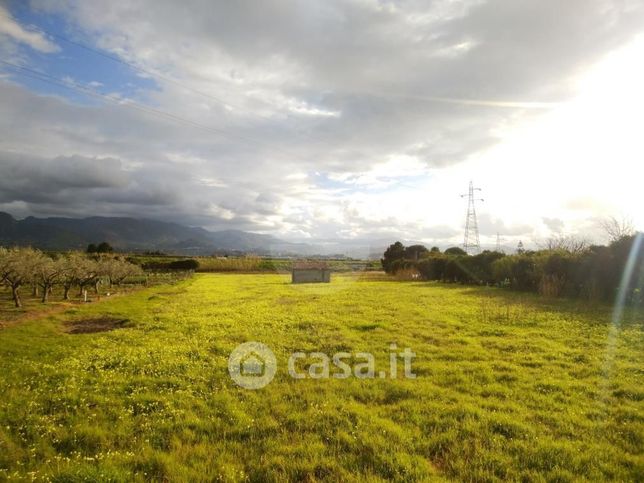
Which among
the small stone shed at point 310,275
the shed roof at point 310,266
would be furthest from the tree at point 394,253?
the small stone shed at point 310,275

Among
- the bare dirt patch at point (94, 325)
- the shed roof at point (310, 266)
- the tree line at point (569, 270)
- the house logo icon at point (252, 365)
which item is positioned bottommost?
the bare dirt patch at point (94, 325)

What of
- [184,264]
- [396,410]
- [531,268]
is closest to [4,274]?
[396,410]

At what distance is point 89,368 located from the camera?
420 inches

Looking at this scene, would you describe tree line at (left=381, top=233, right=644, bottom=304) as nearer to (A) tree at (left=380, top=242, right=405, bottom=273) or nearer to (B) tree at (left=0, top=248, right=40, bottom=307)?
(B) tree at (left=0, top=248, right=40, bottom=307)

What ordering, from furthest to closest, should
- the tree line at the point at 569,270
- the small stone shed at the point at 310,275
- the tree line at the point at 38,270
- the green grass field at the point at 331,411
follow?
the small stone shed at the point at 310,275 < the tree line at the point at 38,270 < the tree line at the point at 569,270 < the green grass field at the point at 331,411

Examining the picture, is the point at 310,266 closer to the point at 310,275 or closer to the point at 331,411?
the point at 310,275

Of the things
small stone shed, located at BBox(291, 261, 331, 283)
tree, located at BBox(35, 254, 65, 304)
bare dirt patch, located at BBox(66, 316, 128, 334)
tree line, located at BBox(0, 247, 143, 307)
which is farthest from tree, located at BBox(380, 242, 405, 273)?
bare dirt patch, located at BBox(66, 316, 128, 334)

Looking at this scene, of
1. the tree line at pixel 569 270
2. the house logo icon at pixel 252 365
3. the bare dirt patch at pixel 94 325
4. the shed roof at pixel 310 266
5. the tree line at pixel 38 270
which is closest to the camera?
the house logo icon at pixel 252 365

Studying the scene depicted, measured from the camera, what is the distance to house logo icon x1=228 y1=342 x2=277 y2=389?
952 centimetres

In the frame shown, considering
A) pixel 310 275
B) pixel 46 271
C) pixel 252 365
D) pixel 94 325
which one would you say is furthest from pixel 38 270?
pixel 310 275

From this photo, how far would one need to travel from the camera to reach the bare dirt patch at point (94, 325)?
1734 centimetres

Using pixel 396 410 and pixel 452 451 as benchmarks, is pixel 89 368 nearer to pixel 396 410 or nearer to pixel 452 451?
pixel 396 410

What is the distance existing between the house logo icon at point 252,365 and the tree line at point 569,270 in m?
20.9

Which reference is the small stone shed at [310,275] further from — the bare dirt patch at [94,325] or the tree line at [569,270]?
the bare dirt patch at [94,325]
